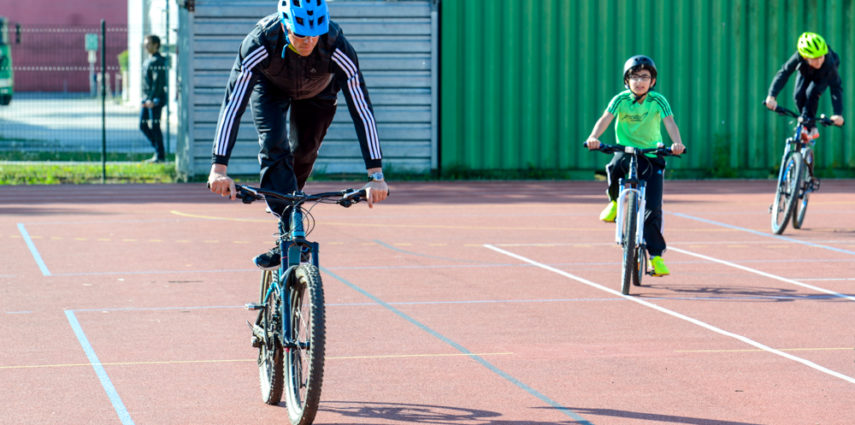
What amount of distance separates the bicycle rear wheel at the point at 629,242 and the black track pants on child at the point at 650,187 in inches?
18.6

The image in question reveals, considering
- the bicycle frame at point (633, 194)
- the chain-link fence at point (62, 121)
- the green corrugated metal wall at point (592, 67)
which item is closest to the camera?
the bicycle frame at point (633, 194)

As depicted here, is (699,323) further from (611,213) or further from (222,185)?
(222,185)

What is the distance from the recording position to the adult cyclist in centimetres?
600

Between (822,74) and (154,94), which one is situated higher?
(154,94)

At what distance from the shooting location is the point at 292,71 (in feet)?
20.9

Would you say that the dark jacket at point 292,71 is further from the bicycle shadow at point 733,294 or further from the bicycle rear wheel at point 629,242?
the bicycle shadow at point 733,294

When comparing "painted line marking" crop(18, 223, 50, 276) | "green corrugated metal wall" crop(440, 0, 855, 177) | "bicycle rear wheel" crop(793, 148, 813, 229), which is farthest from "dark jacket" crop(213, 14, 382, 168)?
"green corrugated metal wall" crop(440, 0, 855, 177)

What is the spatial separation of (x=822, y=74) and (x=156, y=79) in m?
12.0

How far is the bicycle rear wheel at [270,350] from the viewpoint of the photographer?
6.28 m

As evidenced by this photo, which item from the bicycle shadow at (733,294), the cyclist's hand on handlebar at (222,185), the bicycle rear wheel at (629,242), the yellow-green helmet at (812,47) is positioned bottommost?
the bicycle shadow at (733,294)

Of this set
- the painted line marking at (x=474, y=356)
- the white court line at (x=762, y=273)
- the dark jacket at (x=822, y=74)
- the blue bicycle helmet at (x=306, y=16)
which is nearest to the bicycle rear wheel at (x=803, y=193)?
the dark jacket at (x=822, y=74)

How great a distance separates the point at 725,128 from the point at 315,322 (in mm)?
16956

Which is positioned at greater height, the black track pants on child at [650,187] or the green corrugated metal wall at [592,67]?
the green corrugated metal wall at [592,67]

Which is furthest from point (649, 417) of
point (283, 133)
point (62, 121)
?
point (62, 121)
